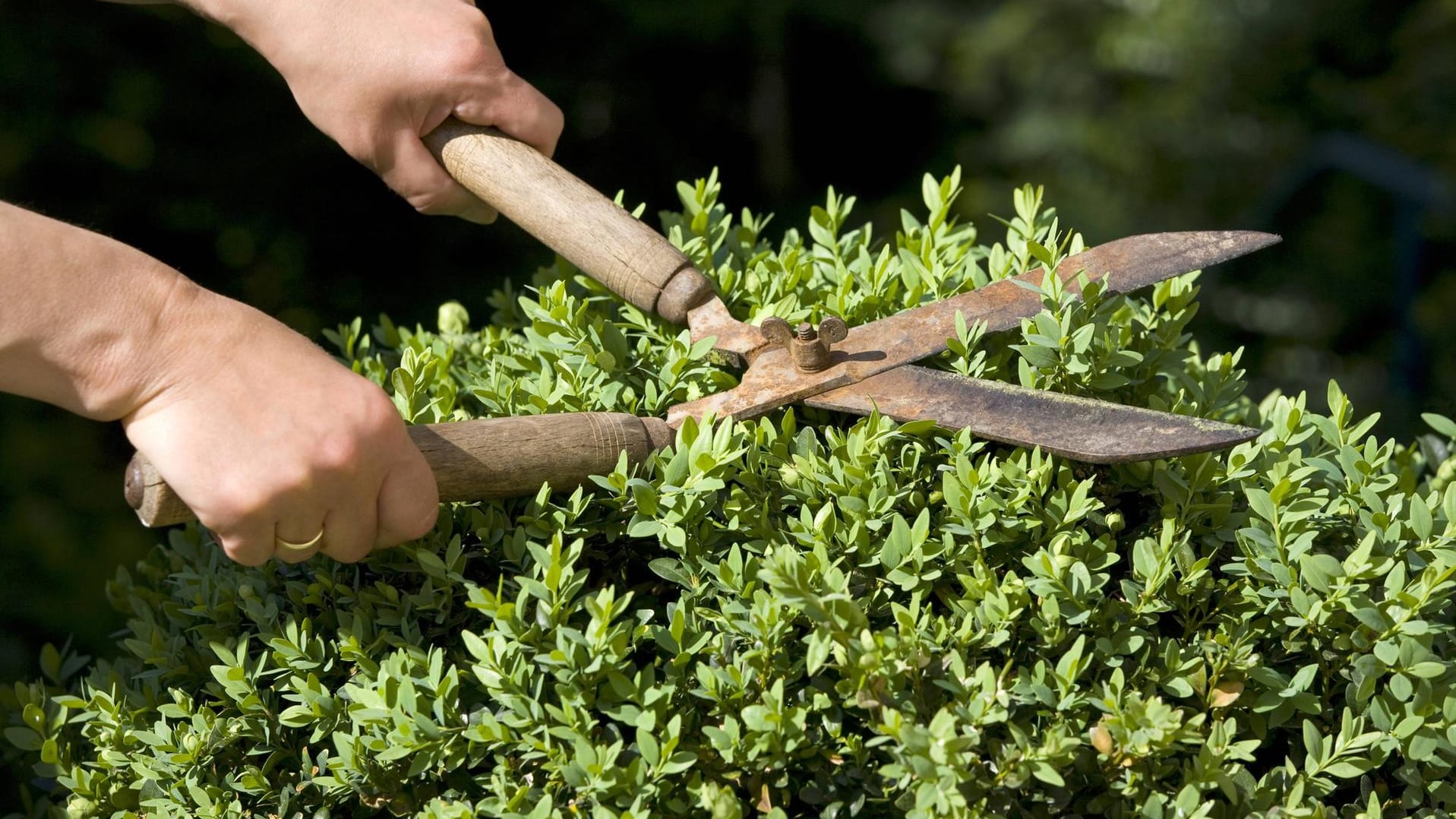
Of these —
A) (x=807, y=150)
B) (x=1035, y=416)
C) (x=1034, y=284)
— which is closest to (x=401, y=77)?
(x=1034, y=284)

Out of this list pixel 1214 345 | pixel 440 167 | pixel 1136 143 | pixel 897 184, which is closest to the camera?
pixel 440 167

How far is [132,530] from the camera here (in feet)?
15.5

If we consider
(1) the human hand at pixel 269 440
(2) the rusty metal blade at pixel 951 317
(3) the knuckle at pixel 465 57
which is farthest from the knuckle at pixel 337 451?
(3) the knuckle at pixel 465 57

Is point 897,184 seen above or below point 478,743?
below

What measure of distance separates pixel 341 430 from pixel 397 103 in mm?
875

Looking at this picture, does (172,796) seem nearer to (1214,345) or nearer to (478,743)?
(478,743)

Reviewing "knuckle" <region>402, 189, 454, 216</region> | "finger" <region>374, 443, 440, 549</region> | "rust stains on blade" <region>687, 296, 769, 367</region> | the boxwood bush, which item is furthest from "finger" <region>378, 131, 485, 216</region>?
"finger" <region>374, 443, 440, 549</region>

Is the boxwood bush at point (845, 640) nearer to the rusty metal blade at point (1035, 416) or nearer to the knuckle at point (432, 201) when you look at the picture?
the rusty metal blade at point (1035, 416)

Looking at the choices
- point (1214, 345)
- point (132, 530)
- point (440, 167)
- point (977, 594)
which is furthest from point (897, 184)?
point (977, 594)

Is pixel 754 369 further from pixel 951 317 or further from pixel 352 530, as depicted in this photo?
pixel 352 530

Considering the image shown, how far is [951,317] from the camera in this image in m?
1.99

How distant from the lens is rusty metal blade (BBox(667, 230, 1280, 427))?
6.43 ft

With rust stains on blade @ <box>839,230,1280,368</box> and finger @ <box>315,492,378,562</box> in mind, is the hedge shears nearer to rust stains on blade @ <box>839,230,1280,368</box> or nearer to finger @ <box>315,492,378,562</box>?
rust stains on blade @ <box>839,230,1280,368</box>

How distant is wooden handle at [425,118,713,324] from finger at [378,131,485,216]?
53 mm
